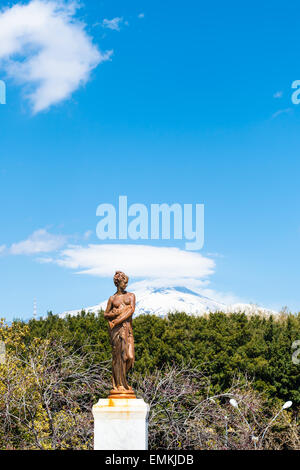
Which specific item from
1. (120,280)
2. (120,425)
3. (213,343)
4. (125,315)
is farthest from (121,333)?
(213,343)

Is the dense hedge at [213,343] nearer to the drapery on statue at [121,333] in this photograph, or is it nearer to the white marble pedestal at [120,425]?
the drapery on statue at [121,333]

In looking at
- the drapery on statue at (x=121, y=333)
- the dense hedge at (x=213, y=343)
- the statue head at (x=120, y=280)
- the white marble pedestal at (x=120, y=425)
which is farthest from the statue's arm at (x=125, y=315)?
the dense hedge at (x=213, y=343)

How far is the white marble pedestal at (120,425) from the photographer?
13.7 meters

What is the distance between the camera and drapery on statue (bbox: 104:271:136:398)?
14484mm

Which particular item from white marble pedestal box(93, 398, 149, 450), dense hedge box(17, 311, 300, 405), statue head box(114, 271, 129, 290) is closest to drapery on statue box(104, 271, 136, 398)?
statue head box(114, 271, 129, 290)

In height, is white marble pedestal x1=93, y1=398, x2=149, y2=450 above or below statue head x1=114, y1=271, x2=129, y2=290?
below

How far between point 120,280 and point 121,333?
132cm

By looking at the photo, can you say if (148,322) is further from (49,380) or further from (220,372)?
(49,380)

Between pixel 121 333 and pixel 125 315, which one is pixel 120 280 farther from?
pixel 121 333

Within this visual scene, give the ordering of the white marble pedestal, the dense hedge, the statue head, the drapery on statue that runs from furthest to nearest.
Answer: the dense hedge, the statue head, the drapery on statue, the white marble pedestal

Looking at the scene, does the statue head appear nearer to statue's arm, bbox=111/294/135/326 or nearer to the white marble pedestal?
statue's arm, bbox=111/294/135/326

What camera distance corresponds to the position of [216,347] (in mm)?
32562
